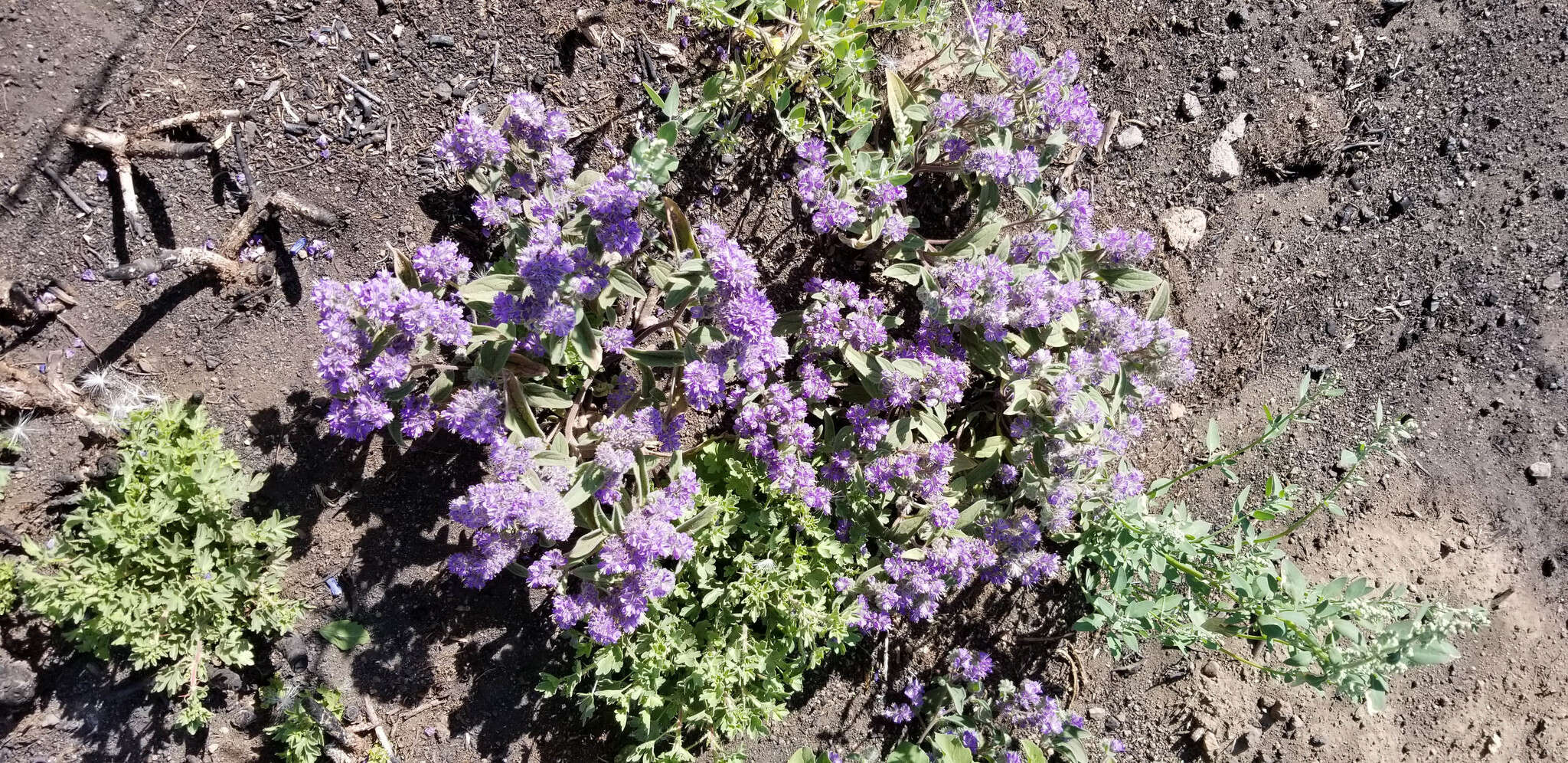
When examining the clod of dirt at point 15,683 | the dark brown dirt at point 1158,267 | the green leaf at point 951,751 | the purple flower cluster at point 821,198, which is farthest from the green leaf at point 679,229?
the clod of dirt at point 15,683

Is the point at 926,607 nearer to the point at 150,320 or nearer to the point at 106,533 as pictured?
the point at 106,533

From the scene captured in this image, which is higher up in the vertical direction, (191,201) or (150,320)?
(191,201)

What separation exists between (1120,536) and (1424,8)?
14.9 ft

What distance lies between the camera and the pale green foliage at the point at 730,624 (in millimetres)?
4516

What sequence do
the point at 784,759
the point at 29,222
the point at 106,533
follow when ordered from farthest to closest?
the point at 784,759 → the point at 29,222 → the point at 106,533

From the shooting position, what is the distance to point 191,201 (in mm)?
4840

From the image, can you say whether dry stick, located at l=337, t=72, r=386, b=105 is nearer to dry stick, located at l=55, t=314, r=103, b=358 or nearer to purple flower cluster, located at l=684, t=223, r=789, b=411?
dry stick, located at l=55, t=314, r=103, b=358

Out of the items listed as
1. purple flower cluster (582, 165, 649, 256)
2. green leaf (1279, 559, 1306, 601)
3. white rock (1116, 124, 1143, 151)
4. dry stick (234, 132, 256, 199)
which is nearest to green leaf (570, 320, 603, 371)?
purple flower cluster (582, 165, 649, 256)

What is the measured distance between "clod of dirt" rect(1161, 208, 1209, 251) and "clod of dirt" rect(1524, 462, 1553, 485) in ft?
9.79

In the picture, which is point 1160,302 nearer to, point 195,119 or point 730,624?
point 730,624

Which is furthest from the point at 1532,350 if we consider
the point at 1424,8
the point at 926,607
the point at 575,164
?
the point at 575,164

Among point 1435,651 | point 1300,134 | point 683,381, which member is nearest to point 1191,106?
point 1300,134

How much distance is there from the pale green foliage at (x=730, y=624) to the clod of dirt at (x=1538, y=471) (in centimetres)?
511

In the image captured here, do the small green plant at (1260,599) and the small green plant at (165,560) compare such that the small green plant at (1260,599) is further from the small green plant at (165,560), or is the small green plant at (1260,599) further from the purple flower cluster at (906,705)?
the small green plant at (165,560)
